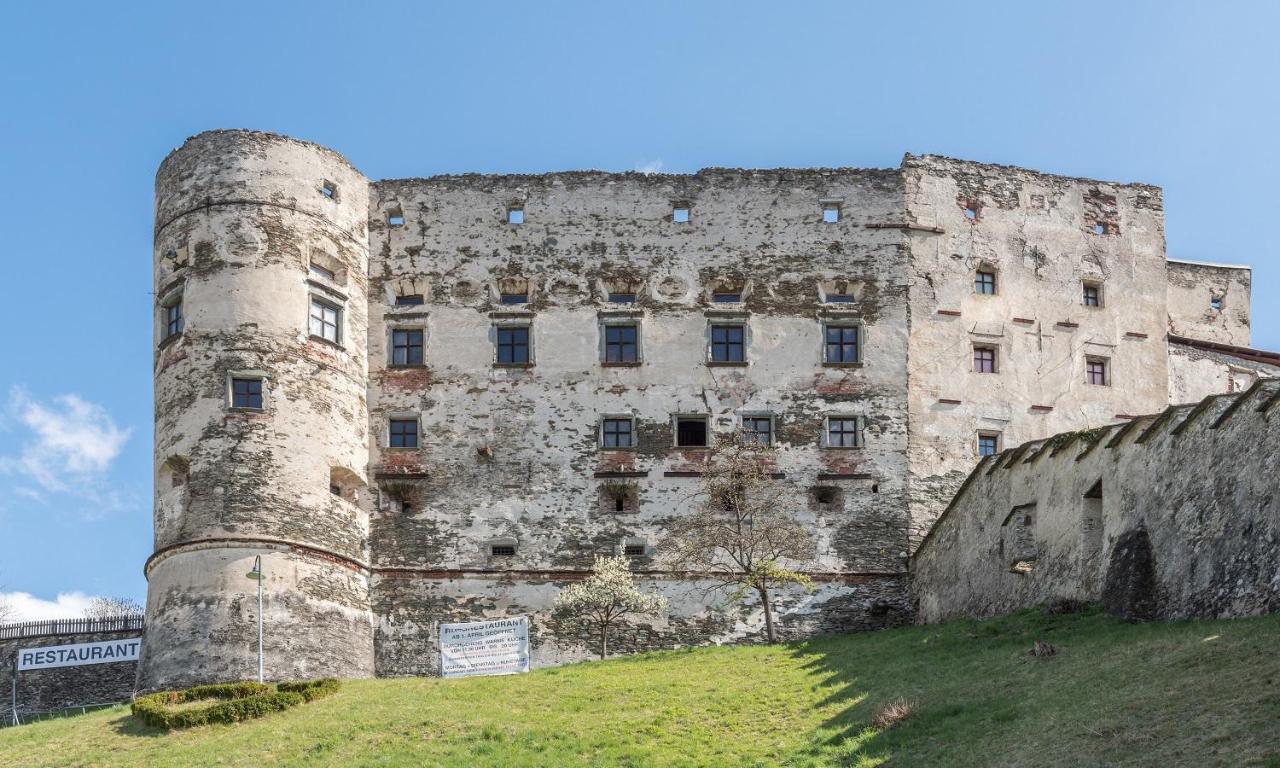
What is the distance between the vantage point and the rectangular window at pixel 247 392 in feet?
172

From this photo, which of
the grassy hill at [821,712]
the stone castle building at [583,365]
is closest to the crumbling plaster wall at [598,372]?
the stone castle building at [583,365]

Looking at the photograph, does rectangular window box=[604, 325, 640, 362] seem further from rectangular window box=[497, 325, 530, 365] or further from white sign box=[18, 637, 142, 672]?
white sign box=[18, 637, 142, 672]

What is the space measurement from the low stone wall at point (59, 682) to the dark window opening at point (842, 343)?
2310cm

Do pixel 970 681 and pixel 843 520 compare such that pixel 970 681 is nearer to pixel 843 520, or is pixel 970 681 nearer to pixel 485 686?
pixel 485 686

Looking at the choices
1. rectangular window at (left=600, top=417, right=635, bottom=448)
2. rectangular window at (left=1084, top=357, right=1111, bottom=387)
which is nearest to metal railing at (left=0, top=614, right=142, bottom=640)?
rectangular window at (left=600, top=417, right=635, bottom=448)

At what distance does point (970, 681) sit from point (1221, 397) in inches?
325

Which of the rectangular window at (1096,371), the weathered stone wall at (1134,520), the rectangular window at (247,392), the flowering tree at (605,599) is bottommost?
the flowering tree at (605,599)

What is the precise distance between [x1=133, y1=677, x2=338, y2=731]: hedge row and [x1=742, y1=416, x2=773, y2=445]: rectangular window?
1675 centimetres

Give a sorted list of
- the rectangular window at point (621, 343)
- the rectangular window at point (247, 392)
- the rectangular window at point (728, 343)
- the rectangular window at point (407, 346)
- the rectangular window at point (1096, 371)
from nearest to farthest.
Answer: the rectangular window at point (247, 392), the rectangular window at point (407, 346), the rectangular window at point (621, 343), the rectangular window at point (728, 343), the rectangular window at point (1096, 371)

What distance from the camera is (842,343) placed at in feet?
190

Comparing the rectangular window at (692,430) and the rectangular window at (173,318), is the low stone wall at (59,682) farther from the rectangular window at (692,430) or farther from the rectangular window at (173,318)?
the rectangular window at (692,430)

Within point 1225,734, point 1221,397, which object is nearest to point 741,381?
point 1221,397

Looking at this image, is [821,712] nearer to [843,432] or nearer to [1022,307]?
[843,432]

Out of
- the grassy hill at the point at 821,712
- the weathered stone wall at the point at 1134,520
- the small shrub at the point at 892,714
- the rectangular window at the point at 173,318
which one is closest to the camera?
the grassy hill at the point at 821,712
